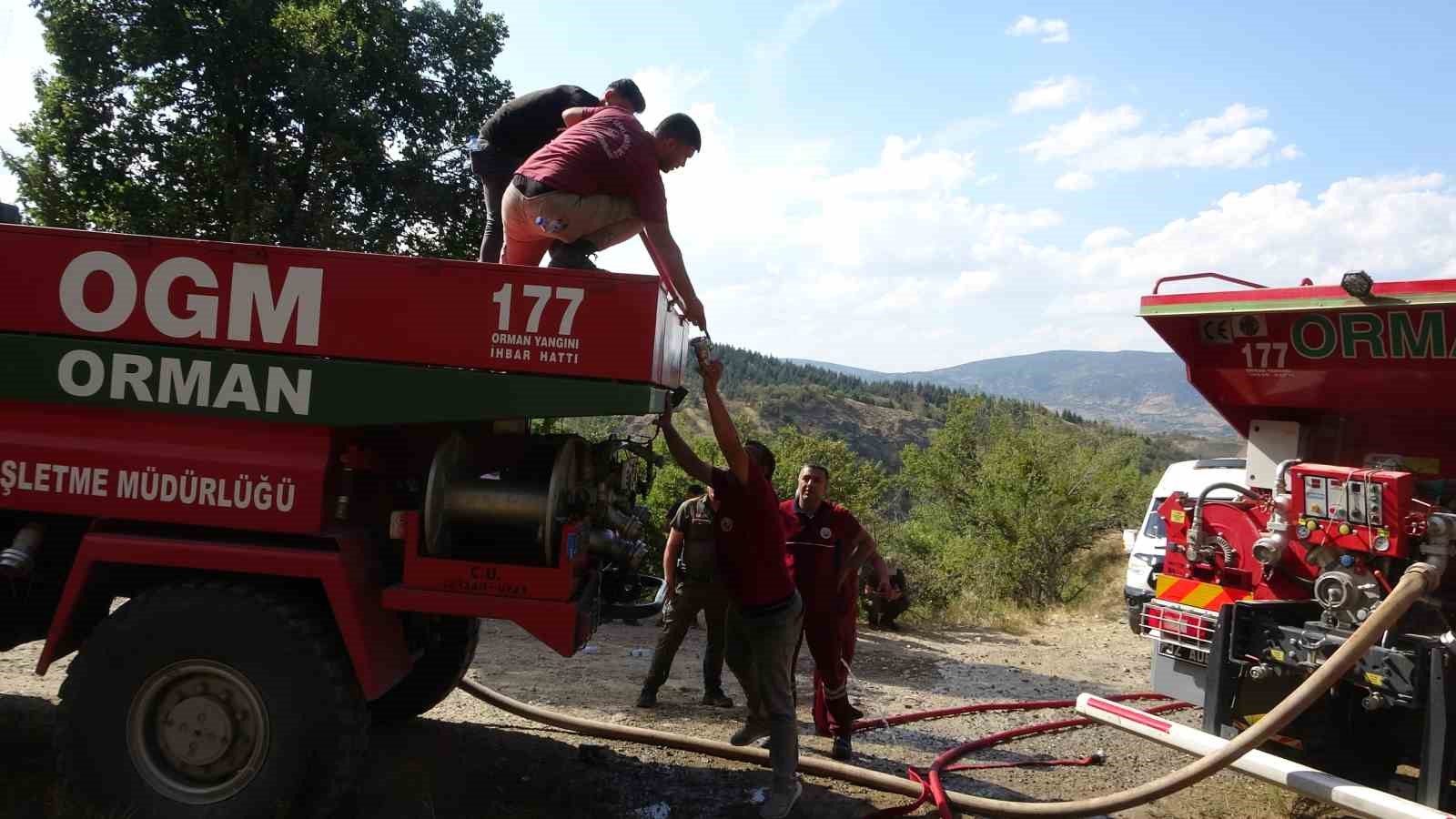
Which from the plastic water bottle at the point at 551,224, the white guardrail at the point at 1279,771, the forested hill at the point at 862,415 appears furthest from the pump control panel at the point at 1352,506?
the forested hill at the point at 862,415

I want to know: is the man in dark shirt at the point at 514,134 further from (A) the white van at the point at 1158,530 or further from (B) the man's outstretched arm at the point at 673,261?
(A) the white van at the point at 1158,530

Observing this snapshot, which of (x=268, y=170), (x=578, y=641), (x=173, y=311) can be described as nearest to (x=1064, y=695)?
(x=578, y=641)

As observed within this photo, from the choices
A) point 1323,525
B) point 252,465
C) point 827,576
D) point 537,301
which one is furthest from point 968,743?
point 252,465

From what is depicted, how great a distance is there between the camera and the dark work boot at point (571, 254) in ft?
15.1

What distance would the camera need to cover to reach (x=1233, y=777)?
607cm

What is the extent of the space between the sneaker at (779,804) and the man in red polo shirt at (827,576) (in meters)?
1.21

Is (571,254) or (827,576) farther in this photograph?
(827,576)

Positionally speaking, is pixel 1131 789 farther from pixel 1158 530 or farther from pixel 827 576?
pixel 1158 530

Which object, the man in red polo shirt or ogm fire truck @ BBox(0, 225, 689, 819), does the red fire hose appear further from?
ogm fire truck @ BBox(0, 225, 689, 819)

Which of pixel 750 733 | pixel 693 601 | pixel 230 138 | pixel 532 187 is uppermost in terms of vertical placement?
pixel 230 138

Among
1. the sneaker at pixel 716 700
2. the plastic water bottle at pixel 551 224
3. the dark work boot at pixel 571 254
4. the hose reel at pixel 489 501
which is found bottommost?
the sneaker at pixel 716 700

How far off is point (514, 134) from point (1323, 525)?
4786 millimetres

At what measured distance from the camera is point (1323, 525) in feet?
16.6

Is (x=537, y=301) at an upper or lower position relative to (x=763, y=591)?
upper
